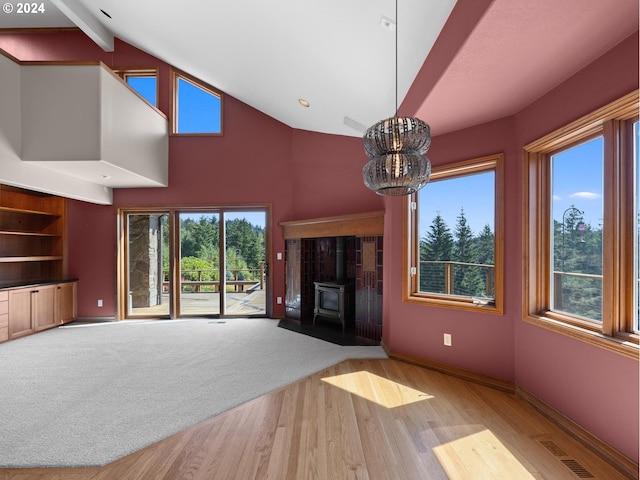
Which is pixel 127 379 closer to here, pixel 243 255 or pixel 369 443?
pixel 369 443

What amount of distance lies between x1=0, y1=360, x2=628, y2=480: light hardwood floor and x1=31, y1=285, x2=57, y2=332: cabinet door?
3810 mm

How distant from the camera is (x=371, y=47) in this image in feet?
8.39

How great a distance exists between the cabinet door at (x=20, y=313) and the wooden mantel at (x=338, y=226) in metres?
3.92

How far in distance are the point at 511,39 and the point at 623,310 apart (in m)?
1.76

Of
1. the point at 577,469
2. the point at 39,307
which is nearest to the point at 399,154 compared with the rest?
the point at 577,469

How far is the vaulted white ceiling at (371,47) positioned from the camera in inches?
62.2

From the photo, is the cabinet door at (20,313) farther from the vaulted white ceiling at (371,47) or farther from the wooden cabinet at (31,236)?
the vaulted white ceiling at (371,47)

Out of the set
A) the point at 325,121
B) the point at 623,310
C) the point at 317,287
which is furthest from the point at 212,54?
the point at 623,310

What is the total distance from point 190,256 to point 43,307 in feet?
7.36

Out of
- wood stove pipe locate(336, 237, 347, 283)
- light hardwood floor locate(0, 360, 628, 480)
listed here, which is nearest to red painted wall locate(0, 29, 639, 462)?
light hardwood floor locate(0, 360, 628, 480)

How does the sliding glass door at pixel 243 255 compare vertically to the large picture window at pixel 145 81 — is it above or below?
below

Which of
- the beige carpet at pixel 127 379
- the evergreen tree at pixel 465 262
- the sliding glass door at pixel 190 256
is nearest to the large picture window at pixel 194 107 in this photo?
the sliding glass door at pixel 190 256

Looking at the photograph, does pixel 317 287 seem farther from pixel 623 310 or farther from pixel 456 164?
pixel 623 310

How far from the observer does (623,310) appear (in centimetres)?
186
